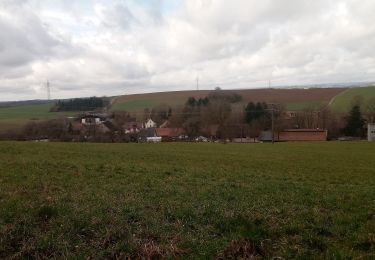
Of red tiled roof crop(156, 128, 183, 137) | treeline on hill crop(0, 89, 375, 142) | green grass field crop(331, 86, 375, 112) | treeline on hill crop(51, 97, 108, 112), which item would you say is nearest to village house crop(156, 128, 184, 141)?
red tiled roof crop(156, 128, 183, 137)

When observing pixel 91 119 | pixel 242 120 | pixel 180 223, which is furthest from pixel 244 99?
pixel 180 223

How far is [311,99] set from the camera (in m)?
125

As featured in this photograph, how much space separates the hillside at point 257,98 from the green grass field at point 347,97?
242cm

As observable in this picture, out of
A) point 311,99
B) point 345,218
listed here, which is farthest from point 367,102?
point 345,218

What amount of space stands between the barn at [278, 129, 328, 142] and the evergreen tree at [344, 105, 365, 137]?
8535 mm

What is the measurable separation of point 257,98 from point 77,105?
54.7 metres

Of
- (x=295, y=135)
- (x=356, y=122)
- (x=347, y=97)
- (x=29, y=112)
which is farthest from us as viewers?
(x=347, y=97)

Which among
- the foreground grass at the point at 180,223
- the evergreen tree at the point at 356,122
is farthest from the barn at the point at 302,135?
the foreground grass at the point at 180,223

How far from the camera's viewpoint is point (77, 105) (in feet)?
393

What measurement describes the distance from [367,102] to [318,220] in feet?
380

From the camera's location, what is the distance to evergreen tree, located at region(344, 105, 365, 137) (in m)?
98.4

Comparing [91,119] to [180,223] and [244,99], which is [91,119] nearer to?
[244,99]

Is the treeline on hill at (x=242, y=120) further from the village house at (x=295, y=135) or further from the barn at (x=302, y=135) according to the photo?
the barn at (x=302, y=135)

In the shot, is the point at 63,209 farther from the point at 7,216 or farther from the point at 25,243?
the point at 25,243
